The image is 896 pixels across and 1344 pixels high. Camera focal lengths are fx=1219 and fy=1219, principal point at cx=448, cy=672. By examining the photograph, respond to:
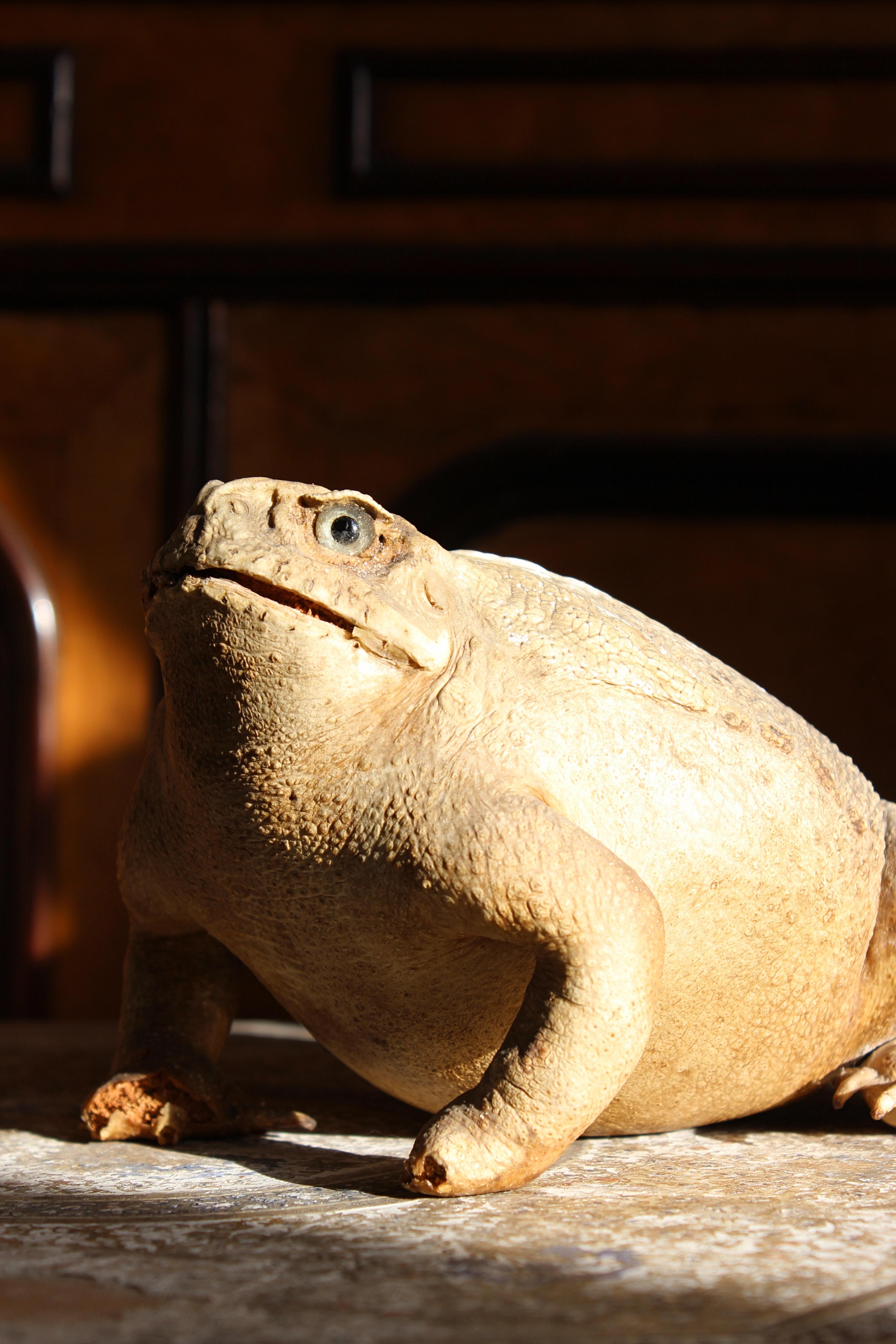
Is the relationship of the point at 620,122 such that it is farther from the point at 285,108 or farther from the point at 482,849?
the point at 482,849

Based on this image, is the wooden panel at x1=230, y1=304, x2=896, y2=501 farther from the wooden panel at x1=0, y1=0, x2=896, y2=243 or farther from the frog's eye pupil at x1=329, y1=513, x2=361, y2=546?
the frog's eye pupil at x1=329, y1=513, x2=361, y2=546

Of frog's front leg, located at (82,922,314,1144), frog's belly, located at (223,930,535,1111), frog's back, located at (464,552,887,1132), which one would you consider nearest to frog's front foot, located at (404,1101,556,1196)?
frog's belly, located at (223,930,535,1111)

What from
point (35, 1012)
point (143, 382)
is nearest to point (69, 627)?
point (143, 382)

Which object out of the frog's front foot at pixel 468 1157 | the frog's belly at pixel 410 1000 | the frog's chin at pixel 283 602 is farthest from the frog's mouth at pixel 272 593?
the frog's front foot at pixel 468 1157

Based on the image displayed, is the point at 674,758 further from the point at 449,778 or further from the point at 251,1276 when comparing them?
the point at 251,1276

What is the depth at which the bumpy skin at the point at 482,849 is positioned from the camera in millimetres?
1229

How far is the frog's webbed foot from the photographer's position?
5.10 feet

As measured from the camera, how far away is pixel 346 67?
314cm

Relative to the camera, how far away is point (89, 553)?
3.18 meters

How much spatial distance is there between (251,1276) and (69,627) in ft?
→ 7.84

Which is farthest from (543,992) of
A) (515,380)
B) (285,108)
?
(285,108)

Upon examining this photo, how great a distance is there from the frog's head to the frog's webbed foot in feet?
2.54

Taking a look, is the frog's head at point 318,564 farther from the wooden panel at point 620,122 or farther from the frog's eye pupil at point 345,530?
the wooden panel at point 620,122

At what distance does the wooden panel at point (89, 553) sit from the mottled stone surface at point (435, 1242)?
5.05 feet
